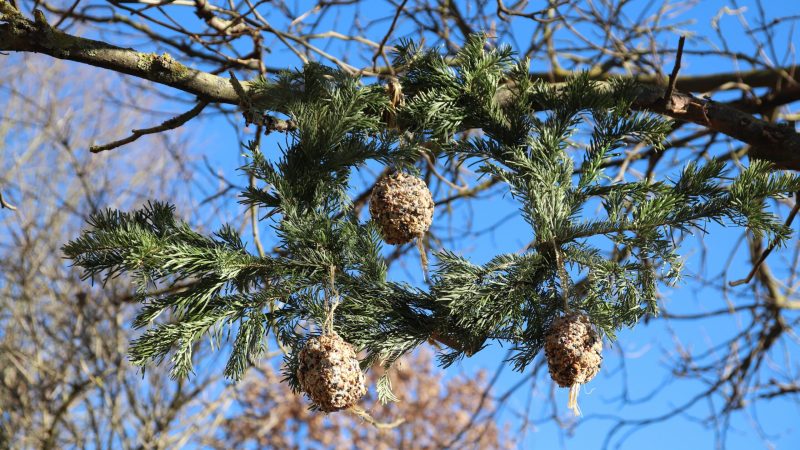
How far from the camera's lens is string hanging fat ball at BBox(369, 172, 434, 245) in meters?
1.24

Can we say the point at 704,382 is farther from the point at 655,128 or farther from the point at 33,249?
the point at 33,249

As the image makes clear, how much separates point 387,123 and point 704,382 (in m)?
2.24

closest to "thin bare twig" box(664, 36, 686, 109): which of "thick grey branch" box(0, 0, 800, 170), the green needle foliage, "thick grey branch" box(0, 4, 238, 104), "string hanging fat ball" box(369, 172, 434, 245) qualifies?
"thick grey branch" box(0, 0, 800, 170)

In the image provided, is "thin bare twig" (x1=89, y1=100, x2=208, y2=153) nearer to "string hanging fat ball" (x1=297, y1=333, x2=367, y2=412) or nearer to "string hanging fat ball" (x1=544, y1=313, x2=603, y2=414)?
"string hanging fat ball" (x1=297, y1=333, x2=367, y2=412)

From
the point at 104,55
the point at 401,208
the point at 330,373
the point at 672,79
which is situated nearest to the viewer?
the point at 330,373

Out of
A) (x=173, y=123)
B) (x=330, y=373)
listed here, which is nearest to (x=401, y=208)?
(x=330, y=373)

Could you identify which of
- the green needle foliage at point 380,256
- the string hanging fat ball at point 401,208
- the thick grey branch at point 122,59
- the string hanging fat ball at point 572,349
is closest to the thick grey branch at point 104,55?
the thick grey branch at point 122,59

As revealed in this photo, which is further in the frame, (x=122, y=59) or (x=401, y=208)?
(x=122, y=59)

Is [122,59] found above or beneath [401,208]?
above

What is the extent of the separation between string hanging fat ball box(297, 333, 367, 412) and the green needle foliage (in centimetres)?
9

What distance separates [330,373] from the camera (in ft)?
→ 3.63

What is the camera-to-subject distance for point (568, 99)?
4.69 feet

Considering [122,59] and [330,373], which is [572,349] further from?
[122,59]

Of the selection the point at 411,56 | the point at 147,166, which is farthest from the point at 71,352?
the point at 411,56
